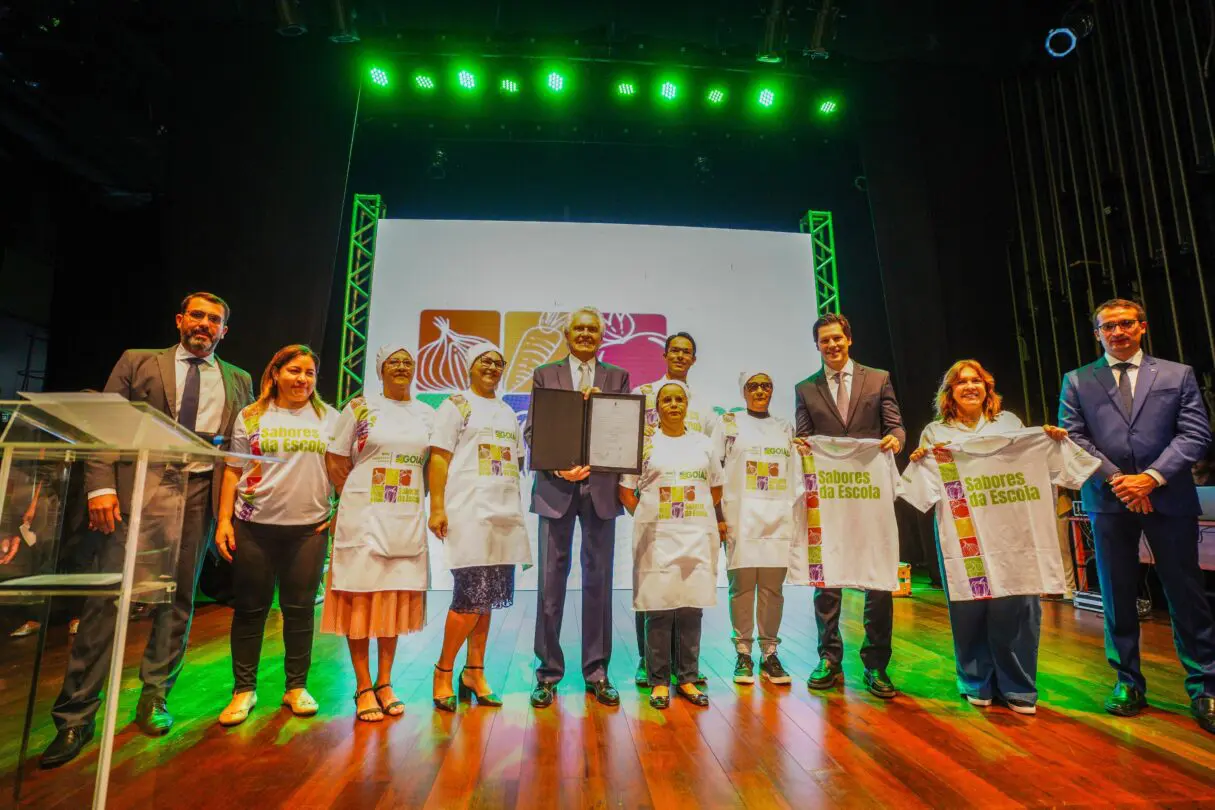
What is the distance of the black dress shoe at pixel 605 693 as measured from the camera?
8.70 ft

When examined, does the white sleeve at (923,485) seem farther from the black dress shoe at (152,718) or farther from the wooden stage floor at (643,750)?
the black dress shoe at (152,718)

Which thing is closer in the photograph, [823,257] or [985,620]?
[985,620]

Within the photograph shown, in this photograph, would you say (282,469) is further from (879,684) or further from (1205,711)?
(1205,711)

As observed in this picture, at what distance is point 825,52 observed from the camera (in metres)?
5.56

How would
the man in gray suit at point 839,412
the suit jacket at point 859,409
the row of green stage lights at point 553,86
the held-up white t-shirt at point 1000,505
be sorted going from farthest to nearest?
the row of green stage lights at point 553,86, the suit jacket at point 859,409, the man in gray suit at point 839,412, the held-up white t-shirt at point 1000,505

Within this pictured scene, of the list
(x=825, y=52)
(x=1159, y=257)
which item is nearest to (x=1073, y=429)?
(x=1159, y=257)

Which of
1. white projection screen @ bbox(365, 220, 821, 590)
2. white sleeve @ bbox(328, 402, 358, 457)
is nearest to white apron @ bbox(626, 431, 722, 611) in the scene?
white sleeve @ bbox(328, 402, 358, 457)

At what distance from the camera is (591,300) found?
622cm

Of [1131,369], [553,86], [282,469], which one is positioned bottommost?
A: [282,469]

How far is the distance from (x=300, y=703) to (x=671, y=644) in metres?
1.54

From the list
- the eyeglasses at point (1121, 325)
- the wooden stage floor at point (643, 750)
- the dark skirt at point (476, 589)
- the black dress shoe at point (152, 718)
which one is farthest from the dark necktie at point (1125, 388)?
the black dress shoe at point (152, 718)

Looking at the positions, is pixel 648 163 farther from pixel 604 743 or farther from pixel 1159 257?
pixel 604 743

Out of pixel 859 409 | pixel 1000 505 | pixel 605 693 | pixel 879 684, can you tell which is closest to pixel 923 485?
pixel 1000 505

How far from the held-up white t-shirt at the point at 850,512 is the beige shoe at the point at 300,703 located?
216cm
